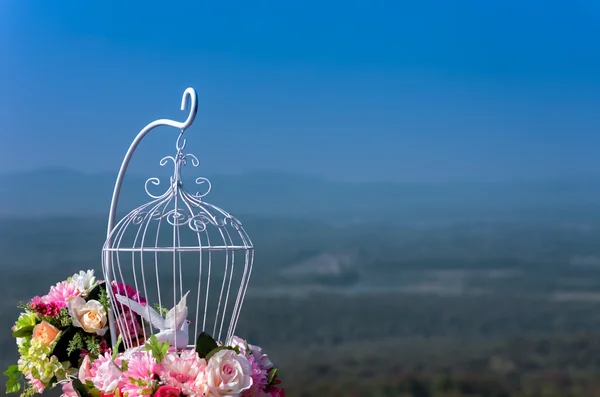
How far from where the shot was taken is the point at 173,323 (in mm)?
2291

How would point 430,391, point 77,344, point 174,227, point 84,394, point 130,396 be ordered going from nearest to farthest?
point 130,396, point 84,394, point 174,227, point 77,344, point 430,391

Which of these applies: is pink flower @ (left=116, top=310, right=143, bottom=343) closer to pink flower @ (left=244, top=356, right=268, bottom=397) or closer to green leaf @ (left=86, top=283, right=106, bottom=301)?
green leaf @ (left=86, top=283, right=106, bottom=301)

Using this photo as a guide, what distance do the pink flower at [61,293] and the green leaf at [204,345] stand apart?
677mm

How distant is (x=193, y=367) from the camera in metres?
2.08

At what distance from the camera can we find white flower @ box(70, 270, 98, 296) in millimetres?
2631

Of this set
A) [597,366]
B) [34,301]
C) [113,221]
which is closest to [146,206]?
[113,221]

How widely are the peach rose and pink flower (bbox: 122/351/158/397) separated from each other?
0.59 metres

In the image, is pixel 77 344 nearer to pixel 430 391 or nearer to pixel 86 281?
pixel 86 281

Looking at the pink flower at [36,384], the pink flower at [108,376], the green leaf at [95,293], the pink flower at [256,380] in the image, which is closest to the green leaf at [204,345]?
the pink flower at [256,380]

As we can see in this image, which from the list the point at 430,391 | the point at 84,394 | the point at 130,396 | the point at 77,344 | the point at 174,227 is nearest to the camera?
the point at 130,396

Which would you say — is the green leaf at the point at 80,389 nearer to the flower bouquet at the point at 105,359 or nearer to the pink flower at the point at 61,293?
the flower bouquet at the point at 105,359

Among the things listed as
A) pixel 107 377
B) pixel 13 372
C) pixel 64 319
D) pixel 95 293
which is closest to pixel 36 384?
pixel 13 372

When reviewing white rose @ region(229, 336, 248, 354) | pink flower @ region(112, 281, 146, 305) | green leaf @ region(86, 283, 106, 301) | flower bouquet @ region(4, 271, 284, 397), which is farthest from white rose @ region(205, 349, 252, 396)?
green leaf @ region(86, 283, 106, 301)

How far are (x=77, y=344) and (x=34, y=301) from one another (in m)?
0.23
